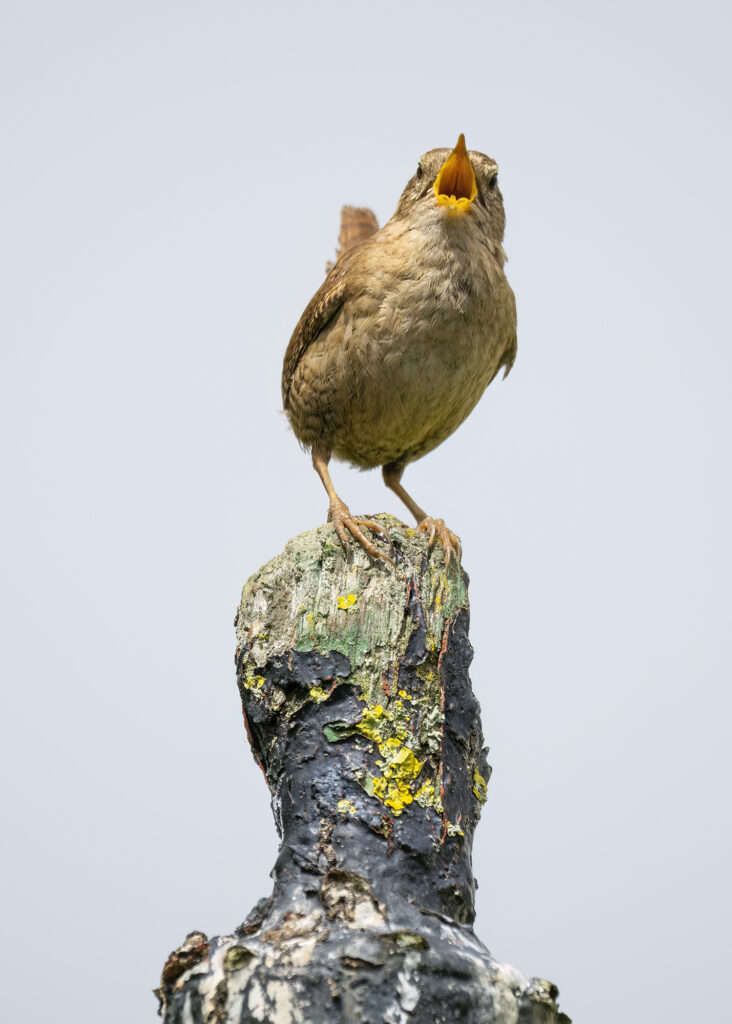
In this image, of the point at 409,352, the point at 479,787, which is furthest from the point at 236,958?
the point at 409,352

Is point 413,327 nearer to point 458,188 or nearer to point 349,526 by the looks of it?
point 458,188

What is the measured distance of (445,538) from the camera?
3.36 meters

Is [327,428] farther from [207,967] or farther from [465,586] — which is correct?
[207,967]

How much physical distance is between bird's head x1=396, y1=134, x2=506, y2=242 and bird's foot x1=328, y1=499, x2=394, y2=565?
49.3 inches

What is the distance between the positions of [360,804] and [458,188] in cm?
233

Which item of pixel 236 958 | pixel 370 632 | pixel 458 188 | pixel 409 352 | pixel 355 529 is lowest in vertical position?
pixel 236 958

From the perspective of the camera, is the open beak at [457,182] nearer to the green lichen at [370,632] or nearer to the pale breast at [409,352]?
the pale breast at [409,352]

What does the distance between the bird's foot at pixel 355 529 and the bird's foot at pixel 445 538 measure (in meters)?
0.20

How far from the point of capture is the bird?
3.69 m

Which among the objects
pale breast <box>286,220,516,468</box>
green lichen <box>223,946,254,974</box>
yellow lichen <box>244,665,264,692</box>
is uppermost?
pale breast <box>286,220,516,468</box>

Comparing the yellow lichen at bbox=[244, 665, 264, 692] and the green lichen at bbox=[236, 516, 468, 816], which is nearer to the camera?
the green lichen at bbox=[236, 516, 468, 816]

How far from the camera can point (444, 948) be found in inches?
89.9

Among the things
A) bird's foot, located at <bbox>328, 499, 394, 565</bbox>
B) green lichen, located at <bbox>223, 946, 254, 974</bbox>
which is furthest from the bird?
green lichen, located at <bbox>223, 946, 254, 974</bbox>

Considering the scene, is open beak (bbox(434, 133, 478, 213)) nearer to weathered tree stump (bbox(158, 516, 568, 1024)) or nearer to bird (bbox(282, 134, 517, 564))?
bird (bbox(282, 134, 517, 564))
